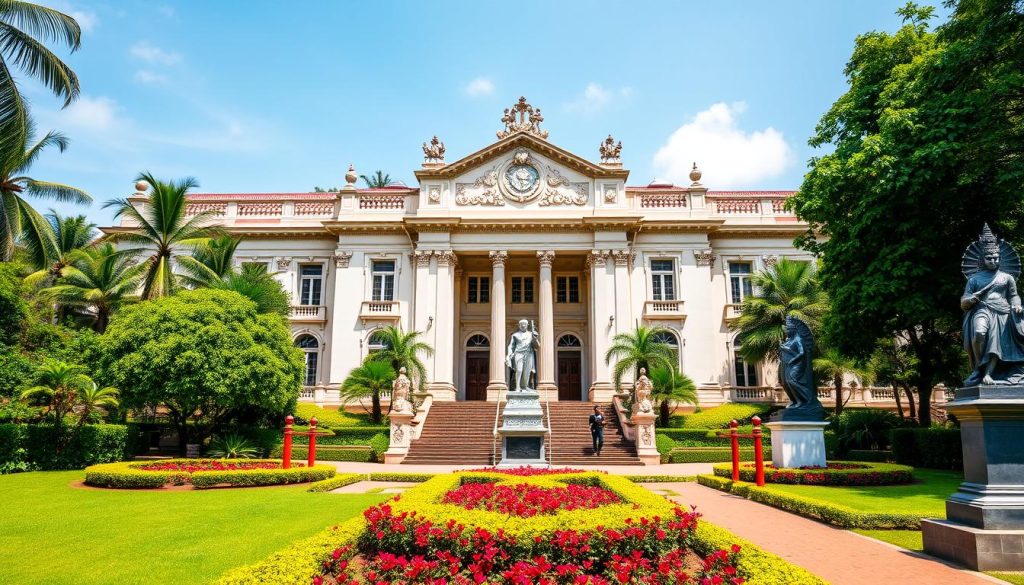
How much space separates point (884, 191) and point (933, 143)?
148 centimetres

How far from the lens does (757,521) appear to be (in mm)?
9773

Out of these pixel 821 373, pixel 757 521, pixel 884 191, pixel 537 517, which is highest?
pixel 884 191

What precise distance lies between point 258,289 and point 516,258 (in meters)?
13.7

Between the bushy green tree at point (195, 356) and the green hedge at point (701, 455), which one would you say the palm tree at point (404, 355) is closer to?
the bushy green tree at point (195, 356)

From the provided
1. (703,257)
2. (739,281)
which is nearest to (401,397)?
(703,257)

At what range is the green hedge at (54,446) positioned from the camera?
1723 centimetres

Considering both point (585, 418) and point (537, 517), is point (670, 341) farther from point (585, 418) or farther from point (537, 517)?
point (537, 517)

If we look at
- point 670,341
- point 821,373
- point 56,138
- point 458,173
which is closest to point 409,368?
point 458,173

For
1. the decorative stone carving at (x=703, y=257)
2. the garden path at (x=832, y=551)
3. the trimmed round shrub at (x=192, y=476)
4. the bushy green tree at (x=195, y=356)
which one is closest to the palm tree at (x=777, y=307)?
the decorative stone carving at (x=703, y=257)

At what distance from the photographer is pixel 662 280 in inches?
1267

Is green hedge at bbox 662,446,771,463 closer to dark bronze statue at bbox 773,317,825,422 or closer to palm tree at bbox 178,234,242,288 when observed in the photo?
dark bronze statue at bbox 773,317,825,422

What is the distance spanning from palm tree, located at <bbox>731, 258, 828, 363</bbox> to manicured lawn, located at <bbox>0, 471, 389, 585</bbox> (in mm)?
19616

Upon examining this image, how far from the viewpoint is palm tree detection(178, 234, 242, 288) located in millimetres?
25906

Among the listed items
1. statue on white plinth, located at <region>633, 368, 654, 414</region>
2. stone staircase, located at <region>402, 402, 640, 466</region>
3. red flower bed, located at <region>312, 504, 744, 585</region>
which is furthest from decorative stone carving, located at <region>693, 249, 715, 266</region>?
red flower bed, located at <region>312, 504, 744, 585</region>
